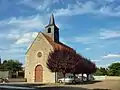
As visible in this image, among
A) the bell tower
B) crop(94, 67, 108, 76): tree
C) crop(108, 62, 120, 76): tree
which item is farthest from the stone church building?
crop(108, 62, 120, 76): tree

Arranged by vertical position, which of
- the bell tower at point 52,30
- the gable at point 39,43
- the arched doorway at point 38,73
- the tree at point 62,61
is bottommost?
the arched doorway at point 38,73

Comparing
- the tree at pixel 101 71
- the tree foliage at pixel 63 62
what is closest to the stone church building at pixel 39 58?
the tree foliage at pixel 63 62

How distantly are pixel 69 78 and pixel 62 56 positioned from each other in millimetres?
8363

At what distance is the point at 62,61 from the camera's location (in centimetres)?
4844

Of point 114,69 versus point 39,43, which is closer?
point 39,43

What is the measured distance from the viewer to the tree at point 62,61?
48.1 m

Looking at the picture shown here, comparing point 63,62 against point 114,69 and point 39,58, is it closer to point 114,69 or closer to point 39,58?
point 39,58

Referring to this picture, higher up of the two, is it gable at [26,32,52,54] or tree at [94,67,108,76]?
gable at [26,32,52,54]

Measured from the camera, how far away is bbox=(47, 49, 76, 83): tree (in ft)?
158

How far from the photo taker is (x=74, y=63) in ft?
161

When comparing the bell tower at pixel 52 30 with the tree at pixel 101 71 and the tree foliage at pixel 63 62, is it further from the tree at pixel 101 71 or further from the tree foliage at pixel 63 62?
the tree at pixel 101 71

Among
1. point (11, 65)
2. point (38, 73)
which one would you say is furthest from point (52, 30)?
point (11, 65)


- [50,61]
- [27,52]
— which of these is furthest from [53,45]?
[50,61]

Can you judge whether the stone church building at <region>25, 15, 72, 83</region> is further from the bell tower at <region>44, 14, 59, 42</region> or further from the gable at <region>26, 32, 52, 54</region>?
the bell tower at <region>44, 14, 59, 42</region>
